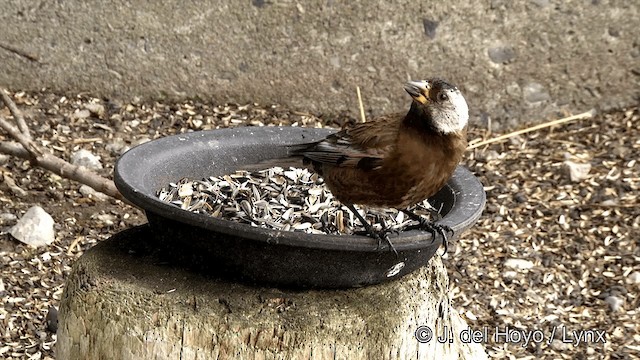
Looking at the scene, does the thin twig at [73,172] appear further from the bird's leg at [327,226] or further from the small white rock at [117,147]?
the bird's leg at [327,226]

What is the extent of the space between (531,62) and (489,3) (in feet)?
1.36

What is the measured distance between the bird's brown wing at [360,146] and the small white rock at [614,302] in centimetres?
184

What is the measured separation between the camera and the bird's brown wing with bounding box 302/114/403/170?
279 centimetres

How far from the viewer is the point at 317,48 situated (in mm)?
5234

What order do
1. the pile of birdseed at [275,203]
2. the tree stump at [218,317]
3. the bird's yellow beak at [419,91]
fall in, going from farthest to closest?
1. the pile of birdseed at [275,203]
2. the bird's yellow beak at [419,91]
3. the tree stump at [218,317]

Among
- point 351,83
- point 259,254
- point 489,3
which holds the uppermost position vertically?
point 259,254

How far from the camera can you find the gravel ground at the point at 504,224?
413 cm

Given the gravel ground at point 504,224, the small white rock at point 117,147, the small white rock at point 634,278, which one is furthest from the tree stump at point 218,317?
the small white rock at point 117,147

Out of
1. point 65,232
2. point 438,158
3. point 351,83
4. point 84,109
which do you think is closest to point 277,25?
point 351,83

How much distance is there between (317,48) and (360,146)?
97.3 inches

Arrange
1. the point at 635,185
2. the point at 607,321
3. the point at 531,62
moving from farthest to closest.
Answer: the point at 531,62 → the point at 635,185 → the point at 607,321

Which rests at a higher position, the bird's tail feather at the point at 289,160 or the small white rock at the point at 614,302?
the bird's tail feather at the point at 289,160

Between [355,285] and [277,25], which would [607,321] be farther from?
[277,25]

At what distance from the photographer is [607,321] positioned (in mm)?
4203
